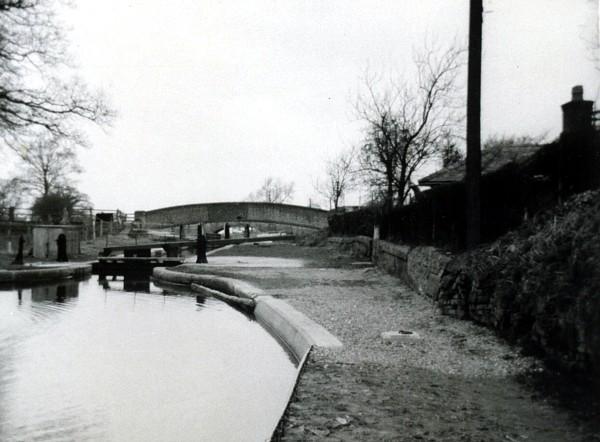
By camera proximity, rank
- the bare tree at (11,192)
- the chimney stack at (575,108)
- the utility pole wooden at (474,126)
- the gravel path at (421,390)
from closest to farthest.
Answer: the gravel path at (421,390)
the utility pole wooden at (474,126)
the chimney stack at (575,108)
the bare tree at (11,192)

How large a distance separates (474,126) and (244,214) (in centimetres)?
4213

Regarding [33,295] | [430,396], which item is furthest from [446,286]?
[33,295]

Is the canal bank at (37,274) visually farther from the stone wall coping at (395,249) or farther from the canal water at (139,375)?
the stone wall coping at (395,249)

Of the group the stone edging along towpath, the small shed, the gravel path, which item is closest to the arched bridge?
the small shed

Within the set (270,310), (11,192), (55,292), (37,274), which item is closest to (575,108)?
(270,310)

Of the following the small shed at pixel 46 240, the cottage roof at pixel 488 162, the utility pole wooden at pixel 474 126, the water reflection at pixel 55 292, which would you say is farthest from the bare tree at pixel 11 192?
the utility pole wooden at pixel 474 126

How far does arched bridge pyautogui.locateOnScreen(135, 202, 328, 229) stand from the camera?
4959 cm

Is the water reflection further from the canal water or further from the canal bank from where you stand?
the canal water

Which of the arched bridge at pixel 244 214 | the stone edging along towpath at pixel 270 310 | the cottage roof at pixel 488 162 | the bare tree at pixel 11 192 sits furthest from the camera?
the arched bridge at pixel 244 214

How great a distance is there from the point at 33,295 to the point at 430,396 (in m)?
11.3

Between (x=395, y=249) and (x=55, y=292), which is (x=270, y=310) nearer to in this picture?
(x=395, y=249)

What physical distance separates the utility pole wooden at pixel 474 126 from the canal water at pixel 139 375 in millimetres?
3362

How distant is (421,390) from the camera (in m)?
4.52

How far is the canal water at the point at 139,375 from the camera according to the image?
4.82 metres
